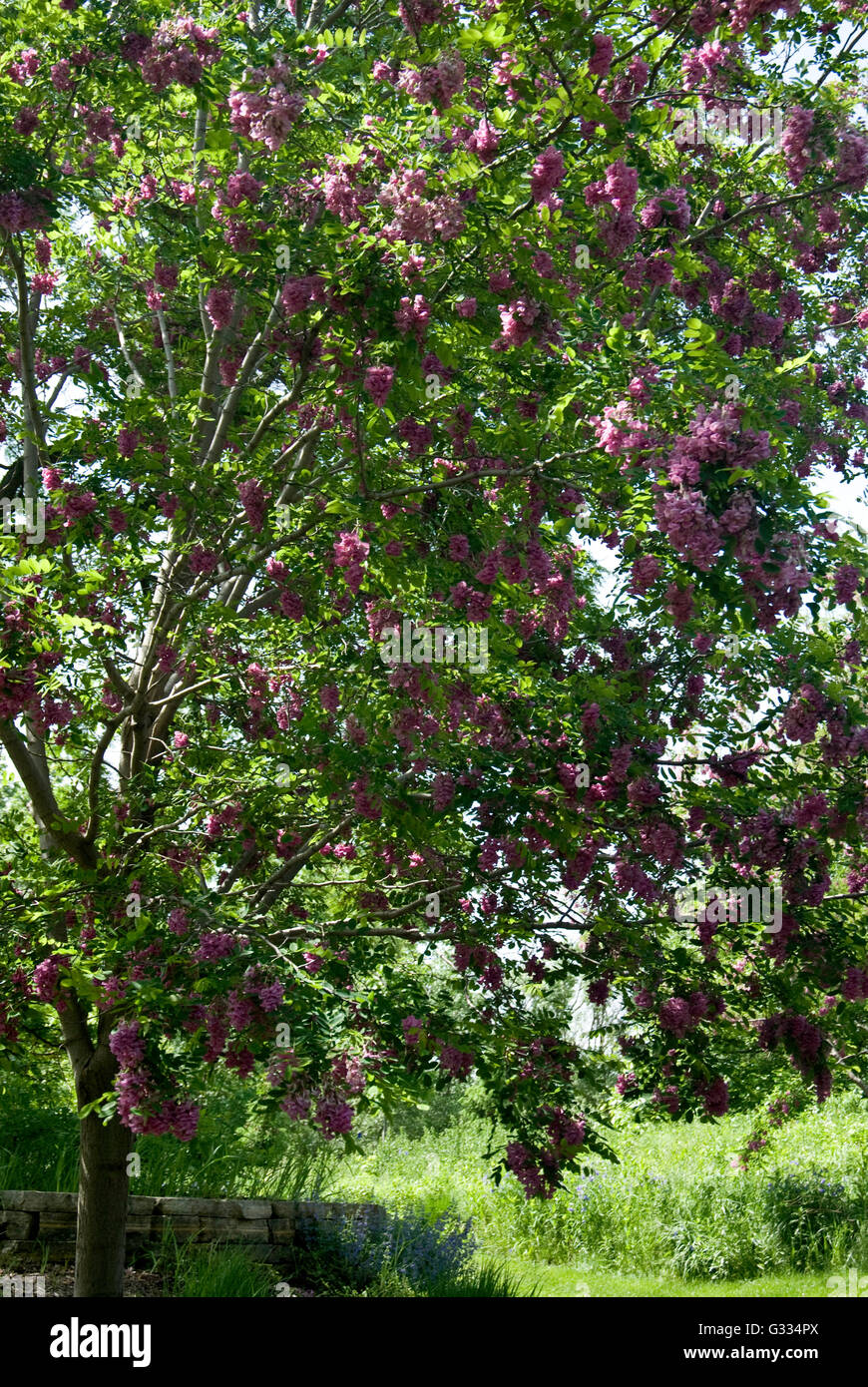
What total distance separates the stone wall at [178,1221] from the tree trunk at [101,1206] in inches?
52.6

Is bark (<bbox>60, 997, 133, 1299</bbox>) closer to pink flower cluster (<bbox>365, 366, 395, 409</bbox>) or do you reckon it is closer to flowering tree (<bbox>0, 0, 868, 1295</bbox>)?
flowering tree (<bbox>0, 0, 868, 1295</bbox>)

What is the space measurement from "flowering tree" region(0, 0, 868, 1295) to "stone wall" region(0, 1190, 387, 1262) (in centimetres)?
210

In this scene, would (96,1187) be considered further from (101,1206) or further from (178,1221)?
(178,1221)

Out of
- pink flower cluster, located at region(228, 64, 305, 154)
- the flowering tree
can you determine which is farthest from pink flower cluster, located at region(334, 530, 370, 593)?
pink flower cluster, located at region(228, 64, 305, 154)

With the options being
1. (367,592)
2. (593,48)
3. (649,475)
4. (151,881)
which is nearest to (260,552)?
(367,592)

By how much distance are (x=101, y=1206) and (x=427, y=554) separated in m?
4.46

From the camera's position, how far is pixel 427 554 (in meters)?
6.32

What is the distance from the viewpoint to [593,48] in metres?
5.02

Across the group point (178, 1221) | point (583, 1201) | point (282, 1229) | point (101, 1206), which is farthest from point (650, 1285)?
point (101, 1206)

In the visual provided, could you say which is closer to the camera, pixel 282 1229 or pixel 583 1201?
pixel 282 1229

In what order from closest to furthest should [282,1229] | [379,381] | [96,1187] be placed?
[379,381] → [96,1187] → [282,1229]

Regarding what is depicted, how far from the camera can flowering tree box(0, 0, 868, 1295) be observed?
5223 mm

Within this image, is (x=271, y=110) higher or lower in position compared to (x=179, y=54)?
lower

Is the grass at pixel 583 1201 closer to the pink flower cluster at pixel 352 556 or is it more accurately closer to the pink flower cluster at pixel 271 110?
the pink flower cluster at pixel 352 556
